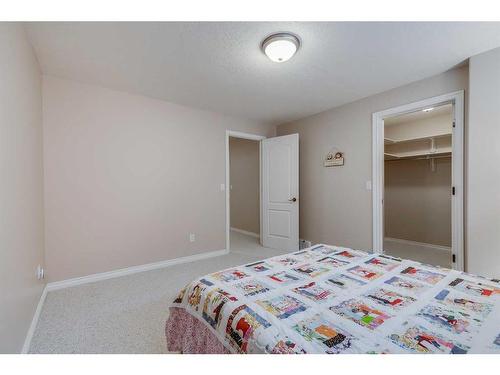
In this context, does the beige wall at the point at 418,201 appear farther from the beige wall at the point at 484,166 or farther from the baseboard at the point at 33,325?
the baseboard at the point at 33,325

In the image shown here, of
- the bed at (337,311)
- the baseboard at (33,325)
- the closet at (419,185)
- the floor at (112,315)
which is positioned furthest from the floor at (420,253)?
the baseboard at (33,325)

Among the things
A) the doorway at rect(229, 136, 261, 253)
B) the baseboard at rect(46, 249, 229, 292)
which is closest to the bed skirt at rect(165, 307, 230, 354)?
the baseboard at rect(46, 249, 229, 292)

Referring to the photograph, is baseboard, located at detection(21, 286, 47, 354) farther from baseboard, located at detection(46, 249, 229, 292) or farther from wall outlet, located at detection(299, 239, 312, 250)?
wall outlet, located at detection(299, 239, 312, 250)

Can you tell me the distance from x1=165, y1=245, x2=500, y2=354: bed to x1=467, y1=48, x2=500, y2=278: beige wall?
116 centimetres

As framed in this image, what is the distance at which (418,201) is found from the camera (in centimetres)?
421

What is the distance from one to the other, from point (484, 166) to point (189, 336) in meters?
2.77

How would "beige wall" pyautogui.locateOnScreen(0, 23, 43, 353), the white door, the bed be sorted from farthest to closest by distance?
the white door, "beige wall" pyautogui.locateOnScreen(0, 23, 43, 353), the bed

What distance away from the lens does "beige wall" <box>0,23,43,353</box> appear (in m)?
1.26

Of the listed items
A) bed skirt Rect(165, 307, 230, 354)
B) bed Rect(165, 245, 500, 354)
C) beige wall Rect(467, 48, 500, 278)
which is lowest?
bed skirt Rect(165, 307, 230, 354)

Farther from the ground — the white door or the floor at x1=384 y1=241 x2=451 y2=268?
the white door

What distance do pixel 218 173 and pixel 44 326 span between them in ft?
8.52

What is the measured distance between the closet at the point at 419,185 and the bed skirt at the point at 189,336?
3522mm

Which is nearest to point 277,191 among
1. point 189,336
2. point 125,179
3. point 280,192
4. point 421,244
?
point 280,192

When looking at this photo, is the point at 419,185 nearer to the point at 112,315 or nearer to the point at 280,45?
the point at 280,45
